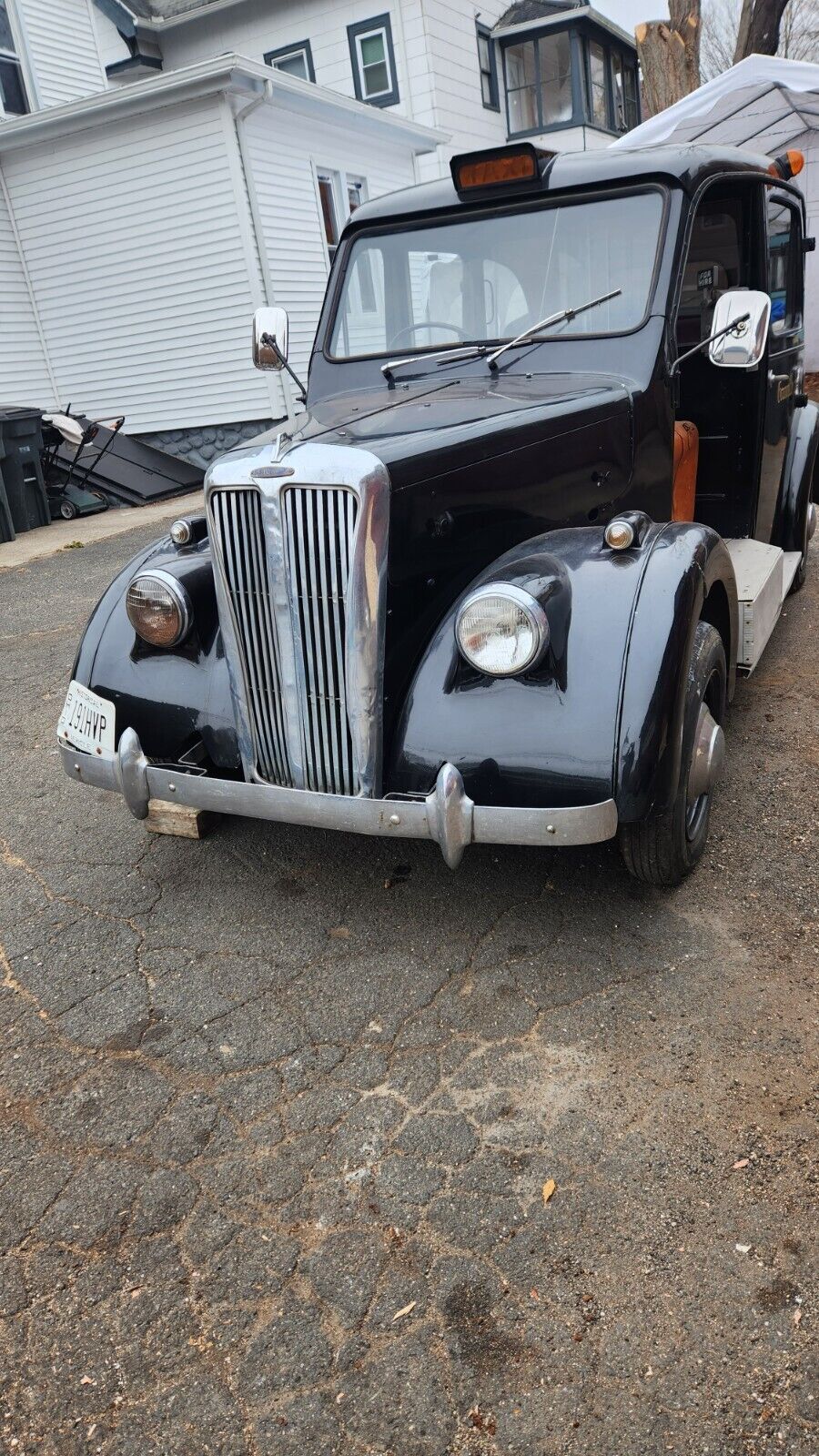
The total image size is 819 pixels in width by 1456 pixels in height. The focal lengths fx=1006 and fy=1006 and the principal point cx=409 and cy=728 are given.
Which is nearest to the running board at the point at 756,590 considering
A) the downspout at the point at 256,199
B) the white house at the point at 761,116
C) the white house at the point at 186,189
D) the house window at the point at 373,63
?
the white house at the point at 761,116

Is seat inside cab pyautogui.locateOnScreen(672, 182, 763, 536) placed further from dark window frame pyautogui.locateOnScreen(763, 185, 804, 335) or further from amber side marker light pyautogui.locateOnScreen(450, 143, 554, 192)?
amber side marker light pyautogui.locateOnScreen(450, 143, 554, 192)

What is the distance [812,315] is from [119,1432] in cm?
1487

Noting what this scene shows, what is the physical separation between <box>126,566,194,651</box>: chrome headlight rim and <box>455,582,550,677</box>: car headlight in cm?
92

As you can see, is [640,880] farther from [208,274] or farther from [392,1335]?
[208,274]

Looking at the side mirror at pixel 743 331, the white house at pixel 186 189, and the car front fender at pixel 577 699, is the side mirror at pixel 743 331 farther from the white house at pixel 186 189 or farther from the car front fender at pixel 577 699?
Answer: the white house at pixel 186 189

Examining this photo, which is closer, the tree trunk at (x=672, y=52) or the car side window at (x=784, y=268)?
the car side window at (x=784, y=268)

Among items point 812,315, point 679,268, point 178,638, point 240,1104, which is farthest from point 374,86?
point 240,1104

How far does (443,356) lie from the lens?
3758mm

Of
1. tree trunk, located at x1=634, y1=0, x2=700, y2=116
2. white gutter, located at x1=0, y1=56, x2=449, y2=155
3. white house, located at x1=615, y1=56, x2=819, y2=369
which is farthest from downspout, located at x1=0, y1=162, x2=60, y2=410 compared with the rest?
tree trunk, located at x1=634, y1=0, x2=700, y2=116

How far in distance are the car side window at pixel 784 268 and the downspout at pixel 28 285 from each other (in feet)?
36.1

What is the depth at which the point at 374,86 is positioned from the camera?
16141mm

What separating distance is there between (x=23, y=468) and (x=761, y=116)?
31.7 ft

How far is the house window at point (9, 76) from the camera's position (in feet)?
47.0

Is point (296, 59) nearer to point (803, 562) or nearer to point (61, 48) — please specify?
point (61, 48)
